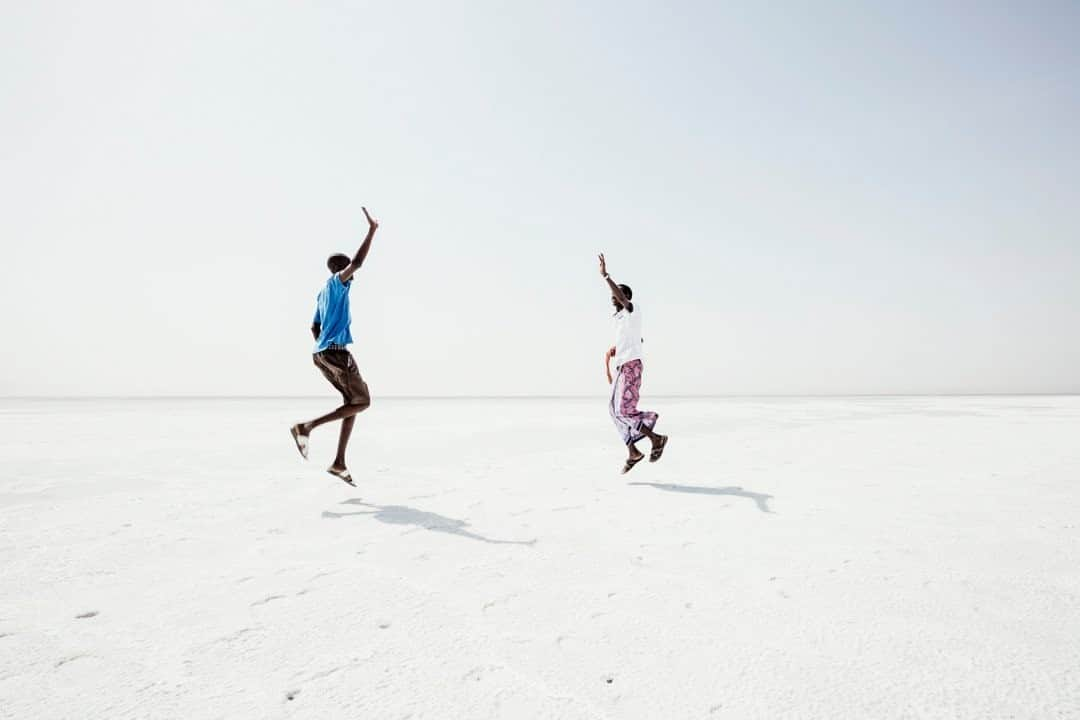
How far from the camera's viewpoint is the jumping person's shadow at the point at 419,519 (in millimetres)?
3426

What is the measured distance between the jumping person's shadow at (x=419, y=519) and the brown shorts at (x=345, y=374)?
3.60ft

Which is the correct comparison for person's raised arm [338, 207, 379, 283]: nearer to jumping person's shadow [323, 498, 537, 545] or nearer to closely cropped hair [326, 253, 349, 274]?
closely cropped hair [326, 253, 349, 274]

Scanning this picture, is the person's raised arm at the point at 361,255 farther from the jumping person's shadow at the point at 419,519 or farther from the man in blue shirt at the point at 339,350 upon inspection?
the jumping person's shadow at the point at 419,519

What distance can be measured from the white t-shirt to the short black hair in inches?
119

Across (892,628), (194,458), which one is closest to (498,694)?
(892,628)

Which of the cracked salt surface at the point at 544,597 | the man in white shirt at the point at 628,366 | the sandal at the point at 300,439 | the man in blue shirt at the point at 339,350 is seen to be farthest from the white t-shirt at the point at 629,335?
the sandal at the point at 300,439

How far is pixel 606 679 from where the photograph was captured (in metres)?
1.72

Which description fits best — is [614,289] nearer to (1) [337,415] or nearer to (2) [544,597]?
(1) [337,415]

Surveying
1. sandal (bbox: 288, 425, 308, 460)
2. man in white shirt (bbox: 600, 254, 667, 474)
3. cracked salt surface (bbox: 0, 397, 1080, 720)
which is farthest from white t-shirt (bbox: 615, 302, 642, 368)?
sandal (bbox: 288, 425, 308, 460)

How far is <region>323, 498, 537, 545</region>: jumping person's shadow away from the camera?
343 centimetres

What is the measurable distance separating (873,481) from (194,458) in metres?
7.99

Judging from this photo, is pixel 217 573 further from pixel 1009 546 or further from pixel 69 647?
pixel 1009 546

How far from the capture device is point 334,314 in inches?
202

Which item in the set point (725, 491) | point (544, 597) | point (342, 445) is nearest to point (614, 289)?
point (725, 491)
